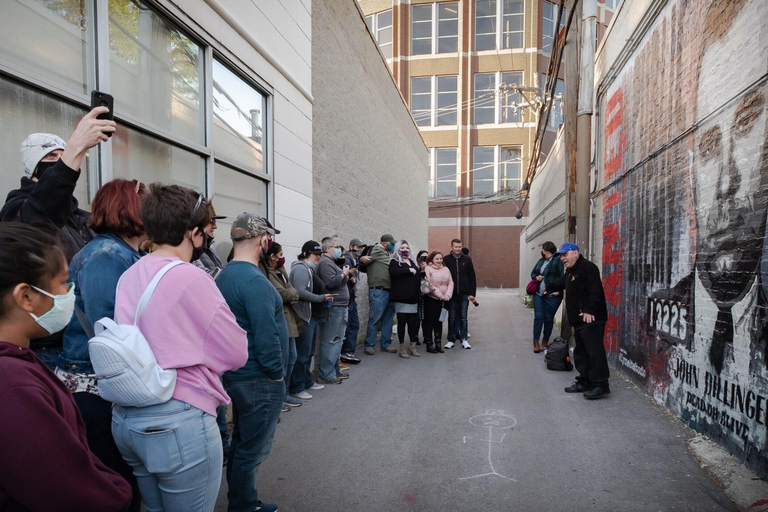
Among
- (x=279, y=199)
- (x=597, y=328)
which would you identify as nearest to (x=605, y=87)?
(x=597, y=328)

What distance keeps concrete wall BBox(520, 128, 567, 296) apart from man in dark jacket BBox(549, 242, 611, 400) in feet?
12.1

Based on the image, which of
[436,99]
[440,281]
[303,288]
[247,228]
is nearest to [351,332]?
[440,281]

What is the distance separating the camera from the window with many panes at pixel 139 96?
123 inches

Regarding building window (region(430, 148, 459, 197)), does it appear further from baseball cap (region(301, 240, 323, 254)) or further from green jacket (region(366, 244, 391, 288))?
baseball cap (region(301, 240, 323, 254))

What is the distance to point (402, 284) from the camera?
8570 mm

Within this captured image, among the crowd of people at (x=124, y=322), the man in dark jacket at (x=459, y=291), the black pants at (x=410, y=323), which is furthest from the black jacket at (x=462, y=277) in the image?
the crowd of people at (x=124, y=322)

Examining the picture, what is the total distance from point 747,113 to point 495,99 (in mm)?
27155

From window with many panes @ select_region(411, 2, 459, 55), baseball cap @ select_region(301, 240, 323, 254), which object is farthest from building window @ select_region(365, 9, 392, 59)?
baseball cap @ select_region(301, 240, 323, 254)

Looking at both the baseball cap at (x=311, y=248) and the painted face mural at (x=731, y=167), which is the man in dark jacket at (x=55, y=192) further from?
the painted face mural at (x=731, y=167)

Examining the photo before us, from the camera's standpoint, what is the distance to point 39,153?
248cm

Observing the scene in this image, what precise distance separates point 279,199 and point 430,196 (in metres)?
24.1

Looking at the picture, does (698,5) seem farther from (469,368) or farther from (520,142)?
(520,142)

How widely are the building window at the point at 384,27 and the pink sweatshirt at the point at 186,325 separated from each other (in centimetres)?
3107

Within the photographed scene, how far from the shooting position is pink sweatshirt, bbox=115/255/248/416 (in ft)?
6.28
